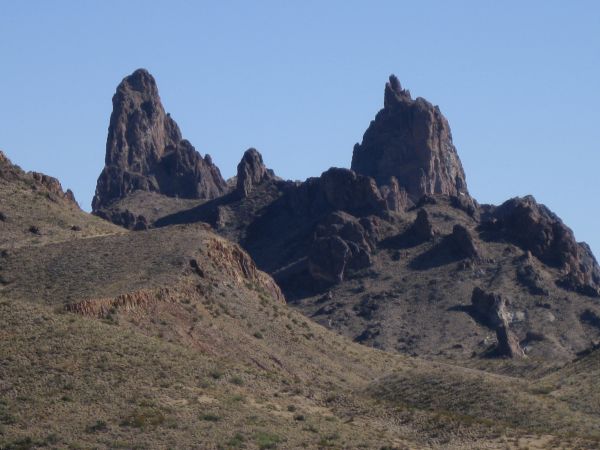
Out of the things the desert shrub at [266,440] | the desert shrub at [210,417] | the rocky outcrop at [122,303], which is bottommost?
the desert shrub at [266,440]

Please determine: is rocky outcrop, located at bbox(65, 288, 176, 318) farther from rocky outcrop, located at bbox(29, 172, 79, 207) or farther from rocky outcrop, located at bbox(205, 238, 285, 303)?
rocky outcrop, located at bbox(29, 172, 79, 207)

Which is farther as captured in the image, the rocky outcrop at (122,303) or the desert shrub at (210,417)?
the rocky outcrop at (122,303)

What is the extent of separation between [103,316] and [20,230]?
30810mm

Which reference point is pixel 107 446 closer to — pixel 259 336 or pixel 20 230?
pixel 259 336

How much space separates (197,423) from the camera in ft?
267

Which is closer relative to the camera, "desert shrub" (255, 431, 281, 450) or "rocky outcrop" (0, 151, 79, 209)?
"desert shrub" (255, 431, 281, 450)

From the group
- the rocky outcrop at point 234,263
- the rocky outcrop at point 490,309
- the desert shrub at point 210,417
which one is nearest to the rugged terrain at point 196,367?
the desert shrub at point 210,417

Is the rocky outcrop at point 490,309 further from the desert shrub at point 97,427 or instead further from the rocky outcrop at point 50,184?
the desert shrub at point 97,427

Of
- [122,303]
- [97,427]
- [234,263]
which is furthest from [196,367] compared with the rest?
[234,263]

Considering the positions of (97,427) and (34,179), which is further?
(34,179)

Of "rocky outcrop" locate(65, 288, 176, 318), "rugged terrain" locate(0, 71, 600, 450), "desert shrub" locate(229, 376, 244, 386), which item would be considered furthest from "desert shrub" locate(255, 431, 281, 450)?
"rocky outcrop" locate(65, 288, 176, 318)

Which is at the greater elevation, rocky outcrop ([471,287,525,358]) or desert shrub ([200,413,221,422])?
rocky outcrop ([471,287,525,358])

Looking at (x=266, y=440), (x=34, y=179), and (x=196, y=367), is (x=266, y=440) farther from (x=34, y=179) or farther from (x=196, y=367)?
(x=34, y=179)

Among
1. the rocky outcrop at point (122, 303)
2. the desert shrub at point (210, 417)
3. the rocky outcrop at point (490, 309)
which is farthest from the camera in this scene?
the rocky outcrop at point (490, 309)
